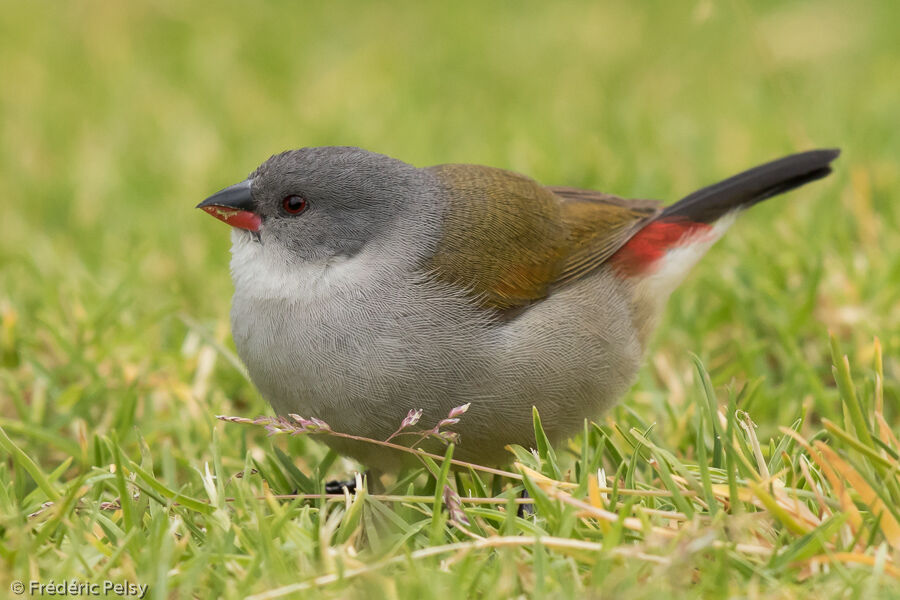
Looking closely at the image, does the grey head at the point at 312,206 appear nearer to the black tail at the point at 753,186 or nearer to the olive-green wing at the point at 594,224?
the olive-green wing at the point at 594,224

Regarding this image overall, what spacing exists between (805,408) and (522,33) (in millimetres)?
6759

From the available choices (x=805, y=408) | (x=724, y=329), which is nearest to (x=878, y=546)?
(x=805, y=408)

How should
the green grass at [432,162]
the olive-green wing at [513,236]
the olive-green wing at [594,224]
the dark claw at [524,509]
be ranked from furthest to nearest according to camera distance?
1. the olive-green wing at [594,224]
2. the olive-green wing at [513,236]
3. the dark claw at [524,509]
4. the green grass at [432,162]

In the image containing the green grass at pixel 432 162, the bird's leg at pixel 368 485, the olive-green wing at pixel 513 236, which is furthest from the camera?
the bird's leg at pixel 368 485

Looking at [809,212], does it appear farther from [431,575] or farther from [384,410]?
[431,575]

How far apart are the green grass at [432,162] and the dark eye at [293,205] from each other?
86cm

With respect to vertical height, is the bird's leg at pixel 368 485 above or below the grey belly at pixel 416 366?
below

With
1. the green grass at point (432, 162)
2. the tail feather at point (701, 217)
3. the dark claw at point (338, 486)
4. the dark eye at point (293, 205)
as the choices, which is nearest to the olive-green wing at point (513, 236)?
the tail feather at point (701, 217)

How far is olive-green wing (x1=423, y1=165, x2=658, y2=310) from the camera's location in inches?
154

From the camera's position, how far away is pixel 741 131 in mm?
7395

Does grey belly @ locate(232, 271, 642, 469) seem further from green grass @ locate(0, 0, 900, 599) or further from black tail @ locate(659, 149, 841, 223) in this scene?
black tail @ locate(659, 149, 841, 223)

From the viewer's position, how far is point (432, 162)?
7.10 meters

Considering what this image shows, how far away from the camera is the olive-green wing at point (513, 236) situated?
12.8 feet

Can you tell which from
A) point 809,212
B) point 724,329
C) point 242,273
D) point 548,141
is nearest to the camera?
point 242,273
